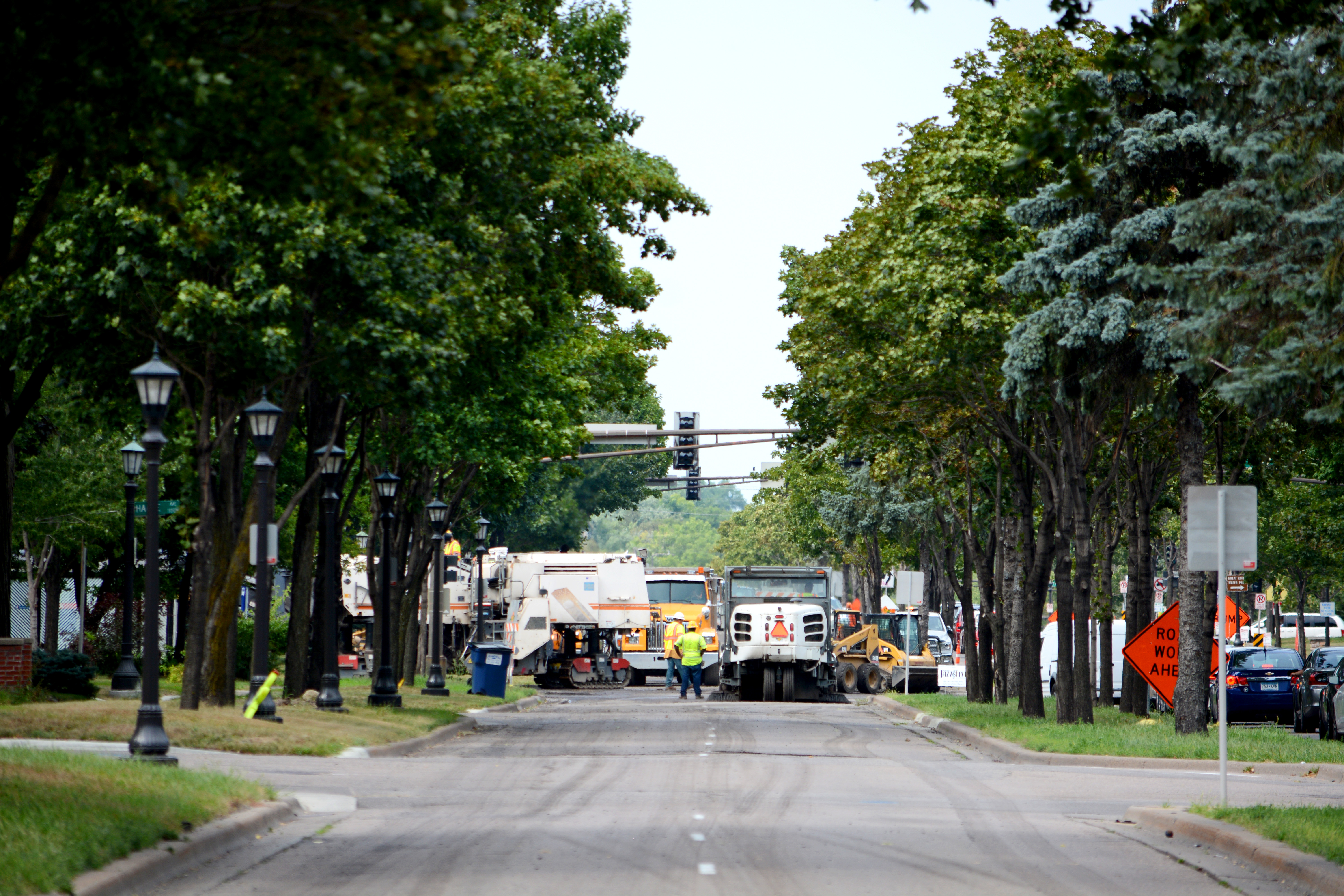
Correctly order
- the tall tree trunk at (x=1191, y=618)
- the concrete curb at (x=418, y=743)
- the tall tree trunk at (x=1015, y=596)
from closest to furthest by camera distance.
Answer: the concrete curb at (x=418, y=743) < the tall tree trunk at (x=1191, y=618) < the tall tree trunk at (x=1015, y=596)

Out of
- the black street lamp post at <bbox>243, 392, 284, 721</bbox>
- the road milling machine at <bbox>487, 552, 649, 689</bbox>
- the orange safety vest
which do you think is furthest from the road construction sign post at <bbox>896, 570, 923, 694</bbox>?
the black street lamp post at <bbox>243, 392, 284, 721</bbox>

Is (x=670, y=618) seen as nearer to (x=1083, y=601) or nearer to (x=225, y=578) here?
(x=1083, y=601)

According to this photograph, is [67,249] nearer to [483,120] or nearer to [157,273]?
[157,273]

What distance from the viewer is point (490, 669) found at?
1510 inches

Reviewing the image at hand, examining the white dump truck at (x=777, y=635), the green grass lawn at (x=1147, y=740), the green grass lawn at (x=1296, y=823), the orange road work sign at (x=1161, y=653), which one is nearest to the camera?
the green grass lawn at (x=1296, y=823)

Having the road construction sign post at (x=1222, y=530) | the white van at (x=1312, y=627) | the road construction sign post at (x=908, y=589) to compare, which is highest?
the road construction sign post at (x=1222, y=530)

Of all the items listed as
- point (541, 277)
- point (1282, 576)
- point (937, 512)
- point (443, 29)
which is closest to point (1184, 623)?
point (541, 277)

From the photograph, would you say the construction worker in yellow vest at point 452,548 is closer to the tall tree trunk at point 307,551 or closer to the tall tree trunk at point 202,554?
the tall tree trunk at point 307,551

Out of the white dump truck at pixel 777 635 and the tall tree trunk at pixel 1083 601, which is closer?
the tall tree trunk at pixel 1083 601

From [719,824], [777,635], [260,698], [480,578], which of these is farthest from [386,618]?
[719,824]

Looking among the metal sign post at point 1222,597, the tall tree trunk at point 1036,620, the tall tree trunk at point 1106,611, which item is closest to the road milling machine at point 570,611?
the tall tree trunk at point 1106,611

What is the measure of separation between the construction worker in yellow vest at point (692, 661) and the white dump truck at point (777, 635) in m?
0.81

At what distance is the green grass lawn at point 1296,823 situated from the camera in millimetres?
12062

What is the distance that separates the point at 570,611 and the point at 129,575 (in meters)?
15.0
